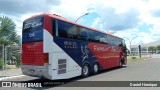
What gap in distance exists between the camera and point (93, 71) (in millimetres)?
17656

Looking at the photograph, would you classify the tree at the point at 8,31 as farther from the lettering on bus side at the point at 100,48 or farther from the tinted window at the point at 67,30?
the tinted window at the point at 67,30

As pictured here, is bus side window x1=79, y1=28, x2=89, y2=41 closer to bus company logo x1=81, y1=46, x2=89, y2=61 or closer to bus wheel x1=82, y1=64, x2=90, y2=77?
bus company logo x1=81, y1=46, x2=89, y2=61

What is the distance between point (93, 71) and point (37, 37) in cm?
607

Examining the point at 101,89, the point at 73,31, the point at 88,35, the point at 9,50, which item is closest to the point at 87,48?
the point at 88,35

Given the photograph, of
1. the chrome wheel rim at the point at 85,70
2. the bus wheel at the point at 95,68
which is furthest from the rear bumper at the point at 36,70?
the bus wheel at the point at 95,68

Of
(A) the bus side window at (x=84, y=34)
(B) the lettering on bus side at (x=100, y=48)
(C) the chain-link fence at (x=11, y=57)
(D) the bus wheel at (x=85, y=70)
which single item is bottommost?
(D) the bus wheel at (x=85, y=70)

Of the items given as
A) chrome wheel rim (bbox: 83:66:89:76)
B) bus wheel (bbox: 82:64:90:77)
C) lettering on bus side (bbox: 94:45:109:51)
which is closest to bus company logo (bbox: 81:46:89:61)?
bus wheel (bbox: 82:64:90:77)

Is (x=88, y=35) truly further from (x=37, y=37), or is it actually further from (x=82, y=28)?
(x=37, y=37)

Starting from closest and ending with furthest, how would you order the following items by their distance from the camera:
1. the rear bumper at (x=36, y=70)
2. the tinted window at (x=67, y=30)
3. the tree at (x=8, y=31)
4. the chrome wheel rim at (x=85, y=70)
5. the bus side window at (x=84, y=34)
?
the rear bumper at (x=36, y=70)
the tinted window at (x=67, y=30)
the bus side window at (x=84, y=34)
the chrome wheel rim at (x=85, y=70)
the tree at (x=8, y=31)

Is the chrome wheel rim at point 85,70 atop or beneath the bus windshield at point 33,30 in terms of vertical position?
beneath

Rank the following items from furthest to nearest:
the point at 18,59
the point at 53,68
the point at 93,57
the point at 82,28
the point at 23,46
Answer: the point at 18,59 < the point at 93,57 < the point at 82,28 < the point at 23,46 < the point at 53,68

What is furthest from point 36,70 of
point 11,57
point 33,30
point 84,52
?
point 11,57

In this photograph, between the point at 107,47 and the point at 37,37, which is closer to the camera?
the point at 37,37

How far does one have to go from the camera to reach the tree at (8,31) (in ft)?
71.3
